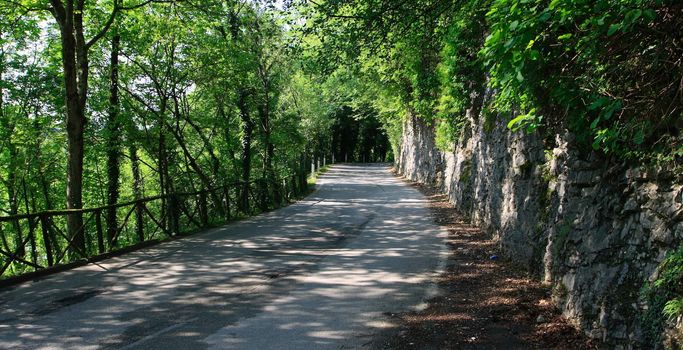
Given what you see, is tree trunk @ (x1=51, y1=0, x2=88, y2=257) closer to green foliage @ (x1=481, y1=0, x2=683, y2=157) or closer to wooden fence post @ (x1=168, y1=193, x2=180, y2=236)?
wooden fence post @ (x1=168, y1=193, x2=180, y2=236)

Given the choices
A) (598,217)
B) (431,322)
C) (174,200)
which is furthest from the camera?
(174,200)

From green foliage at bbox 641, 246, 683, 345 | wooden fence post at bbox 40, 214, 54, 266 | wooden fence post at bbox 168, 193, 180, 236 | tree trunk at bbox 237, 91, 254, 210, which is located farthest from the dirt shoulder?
tree trunk at bbox 237, 91, 254, 210

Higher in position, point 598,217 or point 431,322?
point 598,217

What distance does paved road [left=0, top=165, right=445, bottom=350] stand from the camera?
5.34 m

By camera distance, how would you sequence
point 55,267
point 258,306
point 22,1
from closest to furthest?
1. point 258,306
2. point 55,267
3. point 22,1

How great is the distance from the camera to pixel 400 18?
962cm

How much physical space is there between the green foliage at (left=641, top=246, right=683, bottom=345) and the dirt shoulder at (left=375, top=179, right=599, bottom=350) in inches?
38.6

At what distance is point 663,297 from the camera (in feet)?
11.3

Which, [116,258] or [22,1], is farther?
[22,1]

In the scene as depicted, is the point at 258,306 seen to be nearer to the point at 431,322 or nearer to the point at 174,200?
the point at 431,322

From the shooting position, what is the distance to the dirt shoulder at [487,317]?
4984mm

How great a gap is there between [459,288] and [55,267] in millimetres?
7365

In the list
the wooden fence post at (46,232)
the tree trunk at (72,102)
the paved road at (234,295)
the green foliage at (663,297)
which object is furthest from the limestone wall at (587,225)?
the tree trunk at (72,102)

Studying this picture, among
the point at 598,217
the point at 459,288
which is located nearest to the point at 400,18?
the point at 459,288
